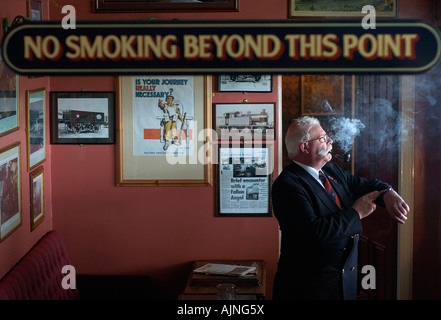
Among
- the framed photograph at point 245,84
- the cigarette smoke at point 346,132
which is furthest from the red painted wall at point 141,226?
the cigarette smoke at point 346,132

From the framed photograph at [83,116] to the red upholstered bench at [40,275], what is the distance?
18.8 inches

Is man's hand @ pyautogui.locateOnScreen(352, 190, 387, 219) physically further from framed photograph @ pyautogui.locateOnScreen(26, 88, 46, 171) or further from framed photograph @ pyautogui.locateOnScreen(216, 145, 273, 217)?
framed photograph @ pyautogui.locateOnScreen(26, 88, 46, 171)

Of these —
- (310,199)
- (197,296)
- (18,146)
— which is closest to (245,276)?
(197,296)

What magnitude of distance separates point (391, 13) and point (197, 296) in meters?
1.42

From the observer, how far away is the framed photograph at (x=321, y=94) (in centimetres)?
376

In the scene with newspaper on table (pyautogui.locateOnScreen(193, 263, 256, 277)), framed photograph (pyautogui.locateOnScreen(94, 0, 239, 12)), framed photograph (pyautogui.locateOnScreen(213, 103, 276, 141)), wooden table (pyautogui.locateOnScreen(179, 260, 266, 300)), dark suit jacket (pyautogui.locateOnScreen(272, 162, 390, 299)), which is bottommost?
wooden table (pyautogui.locateOnScreen(179, 260, 266, 300))

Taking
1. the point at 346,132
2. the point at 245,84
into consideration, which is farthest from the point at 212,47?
the point at 346,132

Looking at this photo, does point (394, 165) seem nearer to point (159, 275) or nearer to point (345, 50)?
point (159, 275)

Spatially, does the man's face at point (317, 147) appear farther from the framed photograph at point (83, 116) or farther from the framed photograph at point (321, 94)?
the framed photograph at point (321, 94)

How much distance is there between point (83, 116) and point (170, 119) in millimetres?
423

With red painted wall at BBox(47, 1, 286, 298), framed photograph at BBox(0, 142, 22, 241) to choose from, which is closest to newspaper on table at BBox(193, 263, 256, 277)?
red painted wall at BBox(47, 1, 286, 298)

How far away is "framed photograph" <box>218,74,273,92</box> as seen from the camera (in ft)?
9.59

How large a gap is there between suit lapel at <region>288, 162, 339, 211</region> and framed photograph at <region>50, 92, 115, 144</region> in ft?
4.07

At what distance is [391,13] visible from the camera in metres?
2.54
